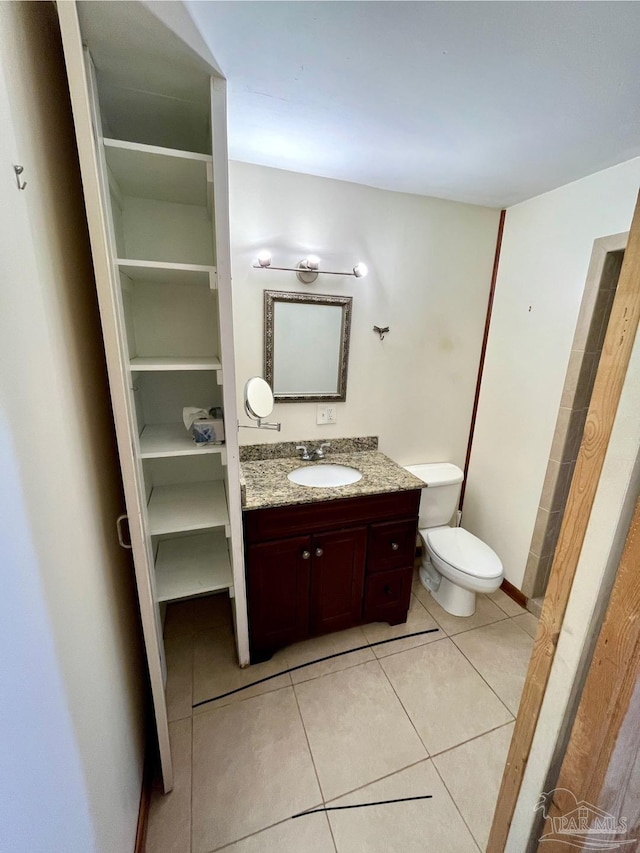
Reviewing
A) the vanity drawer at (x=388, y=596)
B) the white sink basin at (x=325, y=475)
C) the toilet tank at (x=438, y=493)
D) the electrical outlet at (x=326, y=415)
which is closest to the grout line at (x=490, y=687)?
the vanity drawer at (x=388, y=596)

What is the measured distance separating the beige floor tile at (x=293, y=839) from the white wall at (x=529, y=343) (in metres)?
1.60

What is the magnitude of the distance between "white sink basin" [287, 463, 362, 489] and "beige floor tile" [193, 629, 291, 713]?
2.85ft

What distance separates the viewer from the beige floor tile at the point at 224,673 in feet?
4.89

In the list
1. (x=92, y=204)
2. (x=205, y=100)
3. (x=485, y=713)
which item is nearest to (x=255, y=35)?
(x=205, y=100)

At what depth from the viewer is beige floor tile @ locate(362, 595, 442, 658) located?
1738 mm

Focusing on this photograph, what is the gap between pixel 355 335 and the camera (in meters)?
1.92

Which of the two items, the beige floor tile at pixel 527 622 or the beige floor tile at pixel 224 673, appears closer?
the beige floor tile at pixel 224 673

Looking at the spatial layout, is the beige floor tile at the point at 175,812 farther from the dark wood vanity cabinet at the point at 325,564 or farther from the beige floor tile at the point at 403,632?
the beige floor tile at the point at 403,632

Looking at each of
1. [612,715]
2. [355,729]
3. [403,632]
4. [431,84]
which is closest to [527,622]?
[403,632]

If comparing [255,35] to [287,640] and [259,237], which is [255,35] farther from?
[287,640]

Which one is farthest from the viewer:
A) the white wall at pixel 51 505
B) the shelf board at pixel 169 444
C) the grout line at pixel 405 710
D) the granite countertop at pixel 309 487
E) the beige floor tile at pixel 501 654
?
the beige floor tile at pixel 501 654

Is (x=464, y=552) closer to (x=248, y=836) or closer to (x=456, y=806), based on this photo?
(x=456, y=806)

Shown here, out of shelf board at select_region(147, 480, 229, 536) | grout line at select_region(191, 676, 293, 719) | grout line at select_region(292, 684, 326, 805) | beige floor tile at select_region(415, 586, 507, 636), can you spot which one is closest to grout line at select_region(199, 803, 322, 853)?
grout line at select_region(292, 684, 326, 805)

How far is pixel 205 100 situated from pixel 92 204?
2.05ft
